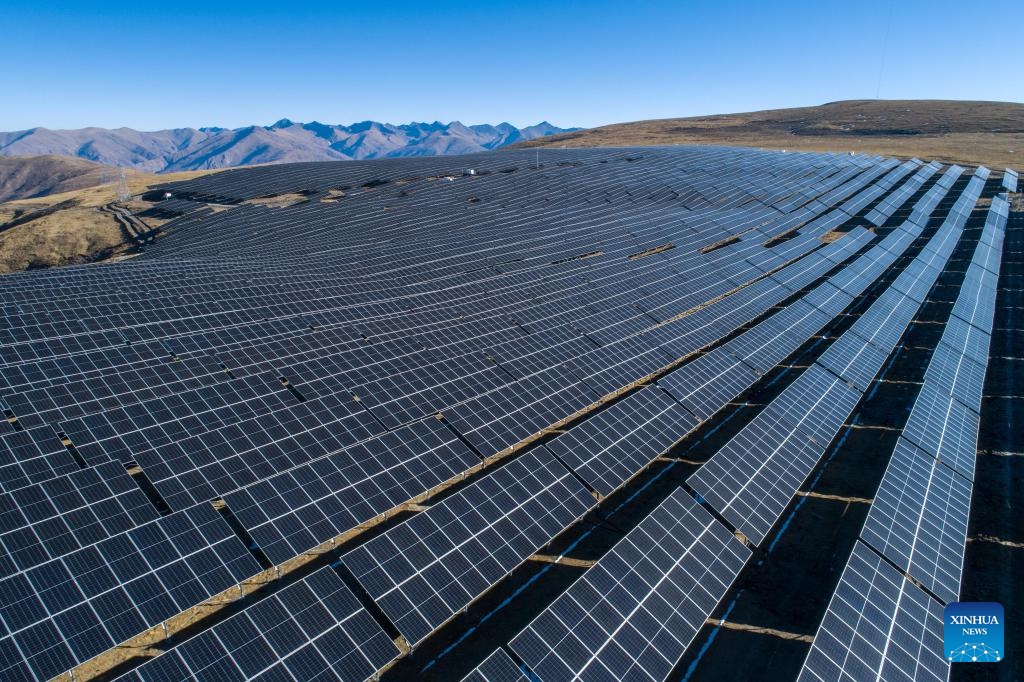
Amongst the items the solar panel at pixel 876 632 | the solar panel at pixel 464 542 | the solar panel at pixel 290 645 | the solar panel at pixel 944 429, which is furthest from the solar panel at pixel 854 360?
the solar panel at pixel 290 645

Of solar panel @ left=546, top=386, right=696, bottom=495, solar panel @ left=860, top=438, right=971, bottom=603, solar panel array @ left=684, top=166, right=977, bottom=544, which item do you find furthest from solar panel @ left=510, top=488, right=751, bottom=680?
solar panel @ left=860, top=438, right=971, bottom=603

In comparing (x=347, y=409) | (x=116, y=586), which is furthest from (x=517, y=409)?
(x=116, y=586)

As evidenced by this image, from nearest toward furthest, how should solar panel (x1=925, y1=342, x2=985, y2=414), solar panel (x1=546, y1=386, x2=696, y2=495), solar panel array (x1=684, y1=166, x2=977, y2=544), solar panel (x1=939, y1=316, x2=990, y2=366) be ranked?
solar panel array (x1=684, y1=166, x2=977, y2=544)
solar panel (x1=546, y1=386, x2=696, y2=495)
solar panel (x1=925, y1=342, x2=985, y2=414)
solar panel (x1=939, y1=316, x2=990, y2=366)

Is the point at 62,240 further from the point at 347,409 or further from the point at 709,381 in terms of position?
the point at 709,381

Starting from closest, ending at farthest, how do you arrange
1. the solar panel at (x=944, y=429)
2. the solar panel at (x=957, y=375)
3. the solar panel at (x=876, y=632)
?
the solar panel at (x=876, y=632)
the solar panel at (x=944, y=429)
the solar panel at (x=957, y=375)

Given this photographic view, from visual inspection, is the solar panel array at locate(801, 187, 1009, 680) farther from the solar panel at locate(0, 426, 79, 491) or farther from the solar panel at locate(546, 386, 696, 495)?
the solar panel at locate(0, 426, 79, 491)

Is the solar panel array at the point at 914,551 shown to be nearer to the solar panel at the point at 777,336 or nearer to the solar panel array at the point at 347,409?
the solar panel array at the point at 347,409
